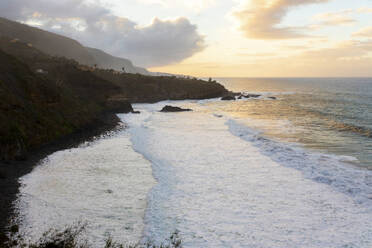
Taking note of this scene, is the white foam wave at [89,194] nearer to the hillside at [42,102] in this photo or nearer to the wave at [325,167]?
the hillside at [42,102]

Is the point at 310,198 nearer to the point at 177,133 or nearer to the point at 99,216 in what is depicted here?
the point at 99,216

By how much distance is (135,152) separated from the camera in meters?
21.2

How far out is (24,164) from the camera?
53.7 feet

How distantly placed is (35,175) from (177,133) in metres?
16.3

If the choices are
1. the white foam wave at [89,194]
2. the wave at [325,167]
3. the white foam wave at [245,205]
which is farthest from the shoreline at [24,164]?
the wave at [325,167]

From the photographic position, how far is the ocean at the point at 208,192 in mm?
10148

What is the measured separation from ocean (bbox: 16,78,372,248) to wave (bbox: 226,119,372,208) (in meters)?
0.06

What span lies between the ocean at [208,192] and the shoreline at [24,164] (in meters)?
0.45

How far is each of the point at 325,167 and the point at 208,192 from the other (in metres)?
8.64

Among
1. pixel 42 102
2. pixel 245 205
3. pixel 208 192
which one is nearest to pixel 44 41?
pixel 42 102

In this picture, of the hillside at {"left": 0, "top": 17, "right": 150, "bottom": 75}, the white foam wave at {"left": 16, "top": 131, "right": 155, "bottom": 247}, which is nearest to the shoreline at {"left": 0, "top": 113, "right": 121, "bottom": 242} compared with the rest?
the white foam wave at {"left": 16, "top": 131, "right": 155, "bottom": 247}

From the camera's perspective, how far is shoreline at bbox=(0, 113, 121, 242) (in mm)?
10315

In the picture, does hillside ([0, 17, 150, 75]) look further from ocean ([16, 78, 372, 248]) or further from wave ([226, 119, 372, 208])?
wave ([226, 119, 372, 208])

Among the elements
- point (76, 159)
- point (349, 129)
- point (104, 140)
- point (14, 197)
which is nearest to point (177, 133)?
point (104, 140)
